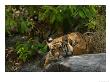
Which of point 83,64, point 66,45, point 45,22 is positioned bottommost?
point 83,64

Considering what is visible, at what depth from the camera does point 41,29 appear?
21.8 ft

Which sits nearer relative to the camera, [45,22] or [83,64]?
[83,64]

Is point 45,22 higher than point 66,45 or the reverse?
higher

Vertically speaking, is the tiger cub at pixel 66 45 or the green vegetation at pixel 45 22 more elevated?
the green vegetation at pixel 45 22

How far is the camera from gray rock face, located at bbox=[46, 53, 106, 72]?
6512 millimetres

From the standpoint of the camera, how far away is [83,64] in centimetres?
652

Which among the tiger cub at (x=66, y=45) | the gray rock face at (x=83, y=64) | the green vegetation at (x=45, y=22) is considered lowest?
the gray rock face at (x=83, y=64)

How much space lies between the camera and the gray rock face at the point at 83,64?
6512 mm

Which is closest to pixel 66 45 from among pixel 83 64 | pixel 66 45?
pixel 66 45

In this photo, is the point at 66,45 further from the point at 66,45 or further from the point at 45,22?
the point at 45,22
